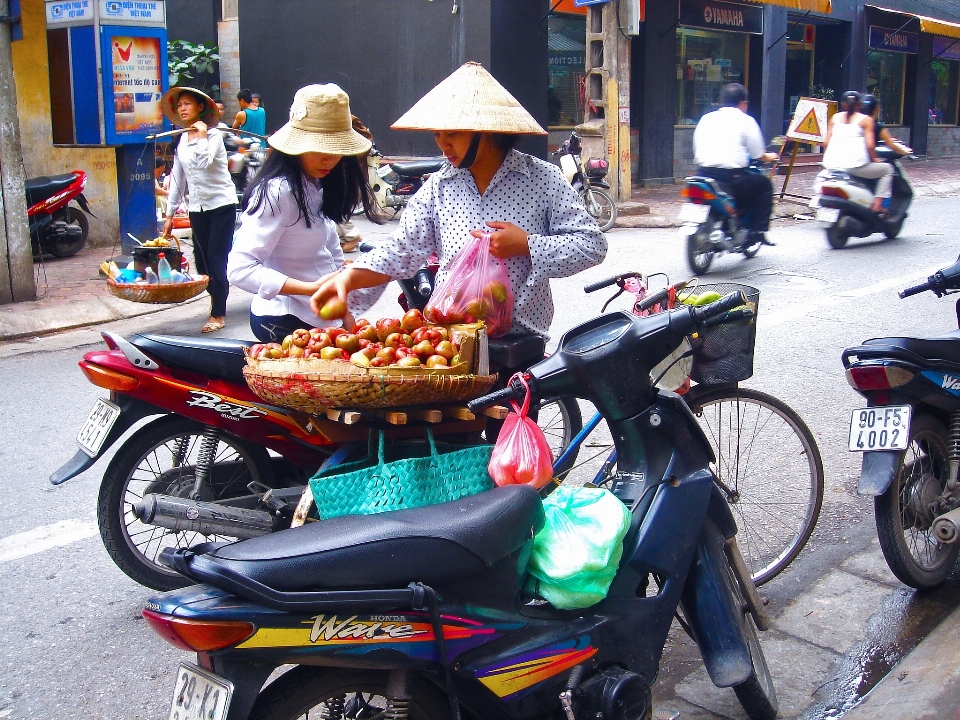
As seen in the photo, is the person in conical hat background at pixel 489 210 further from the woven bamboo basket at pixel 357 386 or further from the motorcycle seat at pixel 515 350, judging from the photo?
the woven bamboo basket at pixel 357 386

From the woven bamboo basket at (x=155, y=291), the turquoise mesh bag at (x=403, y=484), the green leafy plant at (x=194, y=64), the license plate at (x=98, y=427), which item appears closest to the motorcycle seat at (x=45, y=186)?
the woven bamboo basket at (x=155, y=291)

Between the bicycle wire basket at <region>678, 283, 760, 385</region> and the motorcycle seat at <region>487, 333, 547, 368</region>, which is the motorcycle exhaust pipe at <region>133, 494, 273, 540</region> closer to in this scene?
the motorcycle seat at <region>487, 333, 547, 368</region>

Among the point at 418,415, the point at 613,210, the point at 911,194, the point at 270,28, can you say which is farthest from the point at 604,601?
the point at 270,28

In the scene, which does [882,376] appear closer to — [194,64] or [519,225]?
[519,225]

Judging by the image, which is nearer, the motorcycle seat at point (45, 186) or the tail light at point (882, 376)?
the tail light at point (882, 376)

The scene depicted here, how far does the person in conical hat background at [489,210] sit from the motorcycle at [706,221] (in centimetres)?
646

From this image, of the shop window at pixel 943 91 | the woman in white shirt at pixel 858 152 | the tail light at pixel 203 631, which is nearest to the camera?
the tail light at pixel 203 631

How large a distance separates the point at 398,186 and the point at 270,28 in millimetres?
6742

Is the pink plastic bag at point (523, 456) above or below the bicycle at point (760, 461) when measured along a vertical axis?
above

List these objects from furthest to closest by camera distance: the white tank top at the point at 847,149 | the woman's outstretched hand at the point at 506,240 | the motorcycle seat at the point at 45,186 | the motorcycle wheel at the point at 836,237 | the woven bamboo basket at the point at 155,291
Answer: the white tank top at the point at 847,149 < the motorcycle wheel at the point at 836,237 < the motorcycle seat at the point at 45,186 < the woven bamboo basket at the point at 155,291 < the woman's outstretched hand at the point at 506,240

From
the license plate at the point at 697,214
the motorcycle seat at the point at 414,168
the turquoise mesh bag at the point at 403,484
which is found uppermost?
the motorcycle seat at the point at 414,168

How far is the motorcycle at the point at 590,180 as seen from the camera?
1320cm

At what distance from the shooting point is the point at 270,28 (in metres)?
19.7

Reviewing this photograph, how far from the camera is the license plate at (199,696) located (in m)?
1.95
